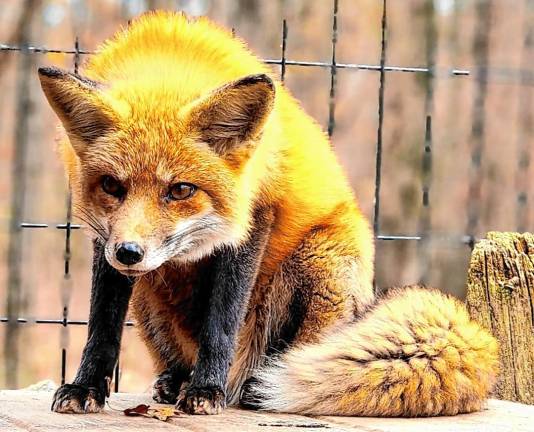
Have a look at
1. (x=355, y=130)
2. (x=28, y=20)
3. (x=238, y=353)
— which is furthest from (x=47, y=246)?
(x=238, y=353)

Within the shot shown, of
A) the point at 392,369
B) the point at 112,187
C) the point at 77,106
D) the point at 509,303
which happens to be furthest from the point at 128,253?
the point at 509,303

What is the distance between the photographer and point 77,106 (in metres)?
2.60

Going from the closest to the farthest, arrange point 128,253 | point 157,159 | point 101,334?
1. point 128,253
2. point 157,159
3. point 101,334

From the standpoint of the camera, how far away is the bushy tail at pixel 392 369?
2684mm

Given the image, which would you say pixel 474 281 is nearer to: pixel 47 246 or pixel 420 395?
pixel 420 395

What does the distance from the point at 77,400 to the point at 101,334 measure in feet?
0.80

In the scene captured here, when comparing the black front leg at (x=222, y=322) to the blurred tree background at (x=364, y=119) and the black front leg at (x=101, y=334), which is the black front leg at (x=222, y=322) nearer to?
the black front leg at (x=101, y=334)

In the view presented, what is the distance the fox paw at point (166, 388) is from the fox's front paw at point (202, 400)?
299 millimetres

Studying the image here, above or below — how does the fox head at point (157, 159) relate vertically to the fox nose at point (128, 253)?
above

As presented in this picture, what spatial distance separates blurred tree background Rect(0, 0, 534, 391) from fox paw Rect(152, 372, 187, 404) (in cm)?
268

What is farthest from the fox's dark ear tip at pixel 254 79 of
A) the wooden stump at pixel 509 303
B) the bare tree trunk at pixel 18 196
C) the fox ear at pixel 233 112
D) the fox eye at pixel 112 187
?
the bare tree trunk at pixel 18 196

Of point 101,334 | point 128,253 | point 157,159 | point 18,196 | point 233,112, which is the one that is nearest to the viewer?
point 128,253

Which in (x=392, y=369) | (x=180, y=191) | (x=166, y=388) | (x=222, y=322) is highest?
(x=180, y=191)

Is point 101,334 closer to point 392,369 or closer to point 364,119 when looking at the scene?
point 392,369
